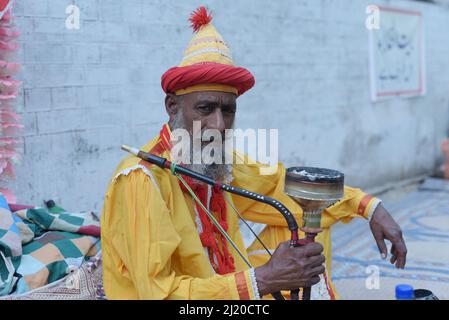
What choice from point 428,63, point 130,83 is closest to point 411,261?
point 130,83

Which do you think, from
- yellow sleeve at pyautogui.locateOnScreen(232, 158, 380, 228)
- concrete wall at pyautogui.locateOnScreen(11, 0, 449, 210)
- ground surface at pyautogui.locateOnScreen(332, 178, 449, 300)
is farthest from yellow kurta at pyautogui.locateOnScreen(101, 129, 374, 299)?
ground surface at pyautogui.locateOnScreen(332, 178, 449, 300)

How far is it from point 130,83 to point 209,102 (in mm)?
2089

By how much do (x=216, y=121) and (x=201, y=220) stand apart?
16.9 inches

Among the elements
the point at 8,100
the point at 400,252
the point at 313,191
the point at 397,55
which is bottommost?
the point at 400,252

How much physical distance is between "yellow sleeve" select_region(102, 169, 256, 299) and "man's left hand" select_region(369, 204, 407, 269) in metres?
0.79

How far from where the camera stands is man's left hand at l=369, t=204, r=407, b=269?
2.43m

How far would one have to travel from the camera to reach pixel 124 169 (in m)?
2.18

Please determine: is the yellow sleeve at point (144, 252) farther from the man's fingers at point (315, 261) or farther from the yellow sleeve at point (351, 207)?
the yellow sleeve at point (351, 207)

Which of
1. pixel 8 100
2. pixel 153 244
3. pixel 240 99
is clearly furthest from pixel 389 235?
pixel 240 99

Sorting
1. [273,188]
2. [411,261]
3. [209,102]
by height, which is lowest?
[411,261]

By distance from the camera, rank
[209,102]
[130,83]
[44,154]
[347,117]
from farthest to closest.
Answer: [347,117]
[130,83]
[44,154]
[209,102]

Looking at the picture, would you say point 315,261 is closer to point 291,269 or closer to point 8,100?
point 291,269

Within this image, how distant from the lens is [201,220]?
2486 millimetres

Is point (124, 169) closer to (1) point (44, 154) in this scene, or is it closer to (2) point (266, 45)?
(1) point (44, 154)
